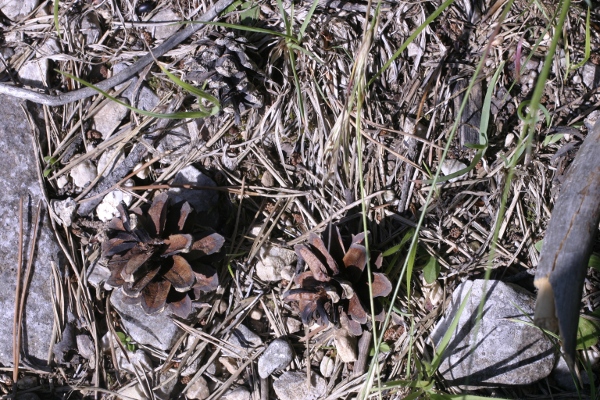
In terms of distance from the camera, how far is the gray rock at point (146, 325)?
2338 millimetres

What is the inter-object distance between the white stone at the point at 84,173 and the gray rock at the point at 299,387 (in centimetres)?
130

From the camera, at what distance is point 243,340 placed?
2340 mm

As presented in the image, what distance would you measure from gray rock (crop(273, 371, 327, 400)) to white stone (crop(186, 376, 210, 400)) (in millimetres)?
321

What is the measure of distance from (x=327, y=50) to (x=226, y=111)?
1.74 feet

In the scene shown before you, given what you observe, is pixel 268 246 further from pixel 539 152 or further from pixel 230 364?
pixel 539 152

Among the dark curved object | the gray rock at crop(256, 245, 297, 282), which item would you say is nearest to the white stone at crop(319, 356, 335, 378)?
the gray rock at crop(256, 245, 297, 282)

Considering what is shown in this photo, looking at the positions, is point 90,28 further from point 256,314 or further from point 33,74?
point 256,314

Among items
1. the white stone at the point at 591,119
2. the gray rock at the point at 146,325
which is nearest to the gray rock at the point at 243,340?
the gray rock at the point at 146,325

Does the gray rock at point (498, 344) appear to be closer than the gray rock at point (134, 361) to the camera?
Yes

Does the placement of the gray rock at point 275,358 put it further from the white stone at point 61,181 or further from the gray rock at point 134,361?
the white stone at point 61,181

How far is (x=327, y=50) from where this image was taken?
7.32 ft

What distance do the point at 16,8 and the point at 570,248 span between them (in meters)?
2.66

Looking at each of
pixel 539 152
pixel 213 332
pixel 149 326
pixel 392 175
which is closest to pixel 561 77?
pixel 539 152

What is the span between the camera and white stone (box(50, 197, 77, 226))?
237 cm
